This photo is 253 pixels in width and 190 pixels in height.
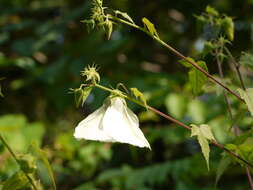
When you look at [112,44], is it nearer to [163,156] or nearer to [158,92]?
[158,92]

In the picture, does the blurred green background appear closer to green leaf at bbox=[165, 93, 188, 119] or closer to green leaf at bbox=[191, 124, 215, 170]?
green leaf at bbox=[165, 93, 188, 119]

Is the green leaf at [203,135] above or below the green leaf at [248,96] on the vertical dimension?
below

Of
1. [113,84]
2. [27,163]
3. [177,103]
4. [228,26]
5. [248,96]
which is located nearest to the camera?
[27,163]

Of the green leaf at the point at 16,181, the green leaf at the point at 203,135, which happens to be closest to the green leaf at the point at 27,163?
the green leaf at the point at 16,181

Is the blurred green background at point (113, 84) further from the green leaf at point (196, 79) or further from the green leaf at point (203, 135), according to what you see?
the green leaf at point (203, 135)

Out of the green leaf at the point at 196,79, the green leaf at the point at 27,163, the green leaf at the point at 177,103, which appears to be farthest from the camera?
the green leaf at the point at 177,103

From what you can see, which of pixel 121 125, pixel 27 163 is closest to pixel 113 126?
pixel 121 125

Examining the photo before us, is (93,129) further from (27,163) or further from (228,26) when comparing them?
(228,26)
